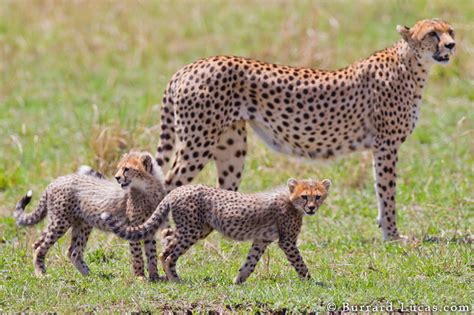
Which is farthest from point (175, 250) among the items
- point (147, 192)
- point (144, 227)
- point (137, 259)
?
point (147, 192)

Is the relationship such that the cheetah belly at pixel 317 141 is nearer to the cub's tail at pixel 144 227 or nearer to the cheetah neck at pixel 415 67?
the cheetah neck at pixel 415 67

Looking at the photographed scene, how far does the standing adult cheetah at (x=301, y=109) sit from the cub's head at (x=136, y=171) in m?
0.84

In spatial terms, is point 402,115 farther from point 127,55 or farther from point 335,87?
point 127,55

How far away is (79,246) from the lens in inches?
277

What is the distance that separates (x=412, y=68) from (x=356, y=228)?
133 centimetres

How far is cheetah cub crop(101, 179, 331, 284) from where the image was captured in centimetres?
648

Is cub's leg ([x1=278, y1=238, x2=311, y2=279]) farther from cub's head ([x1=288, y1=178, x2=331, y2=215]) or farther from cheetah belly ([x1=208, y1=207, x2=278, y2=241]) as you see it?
cub's head ([x1=288, y1=178, x2=331, y2=215])

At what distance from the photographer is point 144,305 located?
596 centimetres

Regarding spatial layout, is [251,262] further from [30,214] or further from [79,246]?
[30,214]

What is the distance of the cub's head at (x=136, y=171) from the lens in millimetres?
6638

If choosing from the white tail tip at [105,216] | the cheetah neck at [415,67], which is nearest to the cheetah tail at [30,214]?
the white tail tip at [105,216]

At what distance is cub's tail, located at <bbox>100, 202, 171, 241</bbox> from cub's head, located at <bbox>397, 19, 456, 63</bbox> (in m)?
2.67

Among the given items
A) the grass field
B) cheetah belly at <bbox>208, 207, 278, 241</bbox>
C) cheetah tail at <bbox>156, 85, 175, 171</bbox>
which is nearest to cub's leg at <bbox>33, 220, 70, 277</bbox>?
the grass field

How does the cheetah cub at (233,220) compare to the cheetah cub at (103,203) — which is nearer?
the cheetah cub at (233,220)
